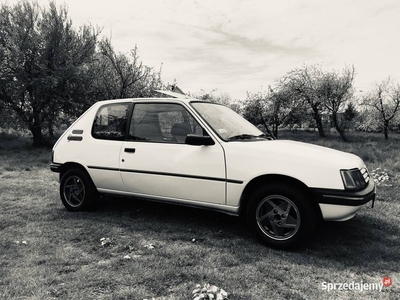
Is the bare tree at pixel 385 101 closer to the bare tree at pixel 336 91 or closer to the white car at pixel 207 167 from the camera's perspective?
the bare tree at pixel 336 91

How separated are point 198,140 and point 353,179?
69.3 inches

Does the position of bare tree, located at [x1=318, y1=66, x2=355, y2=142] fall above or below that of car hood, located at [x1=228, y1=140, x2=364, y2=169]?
above

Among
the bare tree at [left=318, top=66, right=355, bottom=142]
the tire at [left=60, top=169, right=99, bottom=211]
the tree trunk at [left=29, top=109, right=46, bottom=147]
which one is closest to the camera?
the tire at [left=60, top=169, right=99, bottom=211]

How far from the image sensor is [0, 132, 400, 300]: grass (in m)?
2.77

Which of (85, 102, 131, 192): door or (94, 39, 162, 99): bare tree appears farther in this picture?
(94, 39, 162, 99): bare tree

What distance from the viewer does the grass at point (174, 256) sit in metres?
2.77

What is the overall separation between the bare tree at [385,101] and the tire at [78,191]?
108 feet

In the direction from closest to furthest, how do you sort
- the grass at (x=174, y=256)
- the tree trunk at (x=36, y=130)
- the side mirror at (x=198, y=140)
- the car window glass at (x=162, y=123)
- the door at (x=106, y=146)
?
the grass at (x=174, y=256), the side mirror at (x=198, y=140), the car window glass at (x=162, y=123), the door at (x=106, y=146), the tree trunk at (x=36, y=130)

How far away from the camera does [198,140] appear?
150 inches

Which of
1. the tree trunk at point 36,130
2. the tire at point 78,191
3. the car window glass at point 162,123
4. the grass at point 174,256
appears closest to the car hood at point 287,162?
the car window glass at point 162,123

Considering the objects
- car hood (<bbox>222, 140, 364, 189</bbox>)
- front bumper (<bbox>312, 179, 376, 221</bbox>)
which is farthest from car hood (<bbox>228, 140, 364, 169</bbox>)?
front bumper (<bbox>312, 179, 376, 221</bbox>)

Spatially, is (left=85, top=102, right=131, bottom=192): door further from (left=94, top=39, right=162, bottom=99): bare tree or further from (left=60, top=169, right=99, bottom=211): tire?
(left=94, top=39, right=162, bottom=99): bare tree

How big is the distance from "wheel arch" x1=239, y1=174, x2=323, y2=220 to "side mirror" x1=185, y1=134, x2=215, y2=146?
0.69m

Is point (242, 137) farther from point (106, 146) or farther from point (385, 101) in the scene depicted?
point (385, 101)
